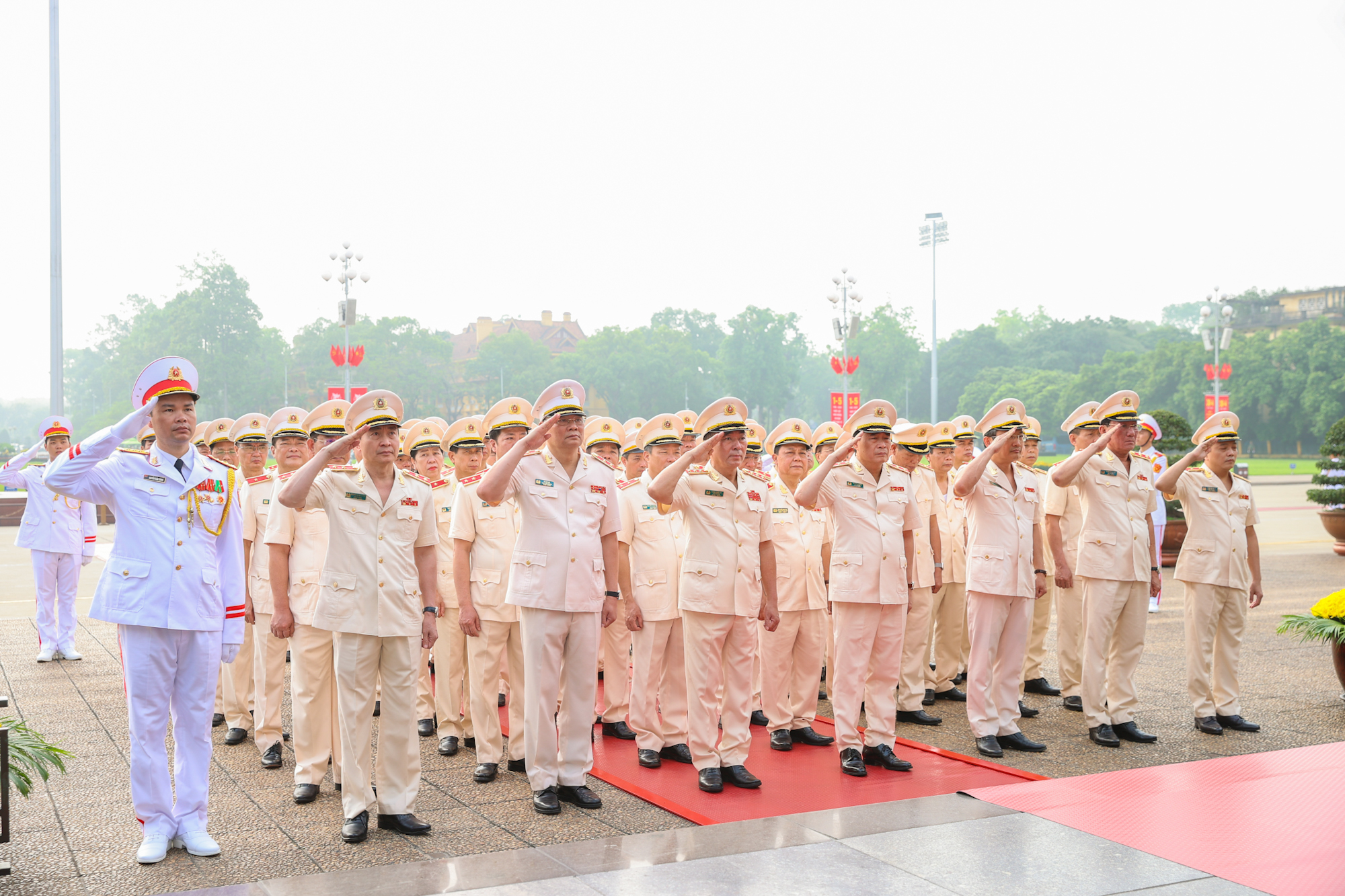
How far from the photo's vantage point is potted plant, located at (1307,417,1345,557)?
17.4m

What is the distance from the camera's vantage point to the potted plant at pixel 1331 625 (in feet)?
24.3

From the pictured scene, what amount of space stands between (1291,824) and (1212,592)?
255 cm

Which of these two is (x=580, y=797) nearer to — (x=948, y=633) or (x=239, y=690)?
(x=239, y=690)

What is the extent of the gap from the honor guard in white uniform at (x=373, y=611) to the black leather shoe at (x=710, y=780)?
146 cm

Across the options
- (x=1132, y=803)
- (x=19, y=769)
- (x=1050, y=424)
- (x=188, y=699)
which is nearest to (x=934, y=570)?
(x=1132, y=803)

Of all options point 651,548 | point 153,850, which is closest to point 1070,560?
point 651,548

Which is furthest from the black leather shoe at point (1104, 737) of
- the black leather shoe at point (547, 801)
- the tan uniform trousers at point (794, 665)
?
the black leather shoe at point (547, 801)

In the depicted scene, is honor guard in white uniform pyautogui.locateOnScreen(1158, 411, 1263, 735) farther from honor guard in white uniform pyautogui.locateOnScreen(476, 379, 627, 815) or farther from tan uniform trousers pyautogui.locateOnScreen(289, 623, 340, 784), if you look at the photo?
tan uniform trousers pyautogui.locateOnScreen(289, 623, 340, 784)

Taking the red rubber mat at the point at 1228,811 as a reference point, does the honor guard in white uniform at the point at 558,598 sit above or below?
above

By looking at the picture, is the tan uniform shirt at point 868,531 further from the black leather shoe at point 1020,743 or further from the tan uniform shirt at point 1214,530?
the tan uniform shirt at point 1214,530

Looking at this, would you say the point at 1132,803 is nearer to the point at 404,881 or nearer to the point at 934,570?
the point at 934,570

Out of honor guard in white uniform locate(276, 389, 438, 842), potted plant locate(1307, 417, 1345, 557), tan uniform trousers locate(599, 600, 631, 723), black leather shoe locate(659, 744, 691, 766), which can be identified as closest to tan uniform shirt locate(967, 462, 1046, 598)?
black leather shoe locate(659, 744, 691, 766)

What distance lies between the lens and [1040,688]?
8195mm

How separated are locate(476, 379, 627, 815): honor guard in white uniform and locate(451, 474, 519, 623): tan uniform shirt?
808 mm
